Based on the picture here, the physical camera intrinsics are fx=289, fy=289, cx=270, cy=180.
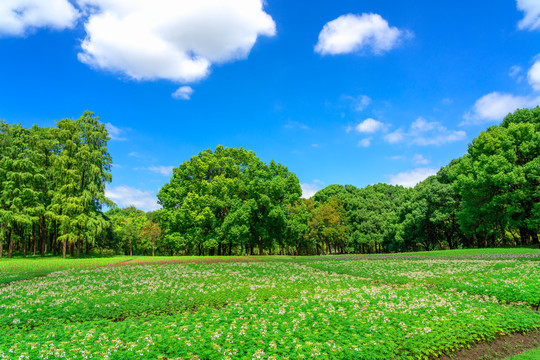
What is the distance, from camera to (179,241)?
49156mm

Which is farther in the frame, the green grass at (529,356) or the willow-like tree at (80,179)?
the willow-like tree at (80,179)

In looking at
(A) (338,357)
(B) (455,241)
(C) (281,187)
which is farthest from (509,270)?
(B) (455,241)

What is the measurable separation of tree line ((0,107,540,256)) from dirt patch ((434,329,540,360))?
119ft

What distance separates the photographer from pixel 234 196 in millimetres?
50031

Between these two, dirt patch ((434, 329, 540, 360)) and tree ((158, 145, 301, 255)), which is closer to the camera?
dirt patch ((434, 329, 540, 360))

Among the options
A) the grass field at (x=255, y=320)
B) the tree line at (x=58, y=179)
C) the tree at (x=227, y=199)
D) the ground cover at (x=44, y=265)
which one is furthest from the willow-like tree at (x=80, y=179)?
the grass field at (x=255, y=320)

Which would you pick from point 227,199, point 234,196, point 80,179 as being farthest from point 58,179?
point 234,196

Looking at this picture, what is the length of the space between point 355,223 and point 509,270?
51.7 metres

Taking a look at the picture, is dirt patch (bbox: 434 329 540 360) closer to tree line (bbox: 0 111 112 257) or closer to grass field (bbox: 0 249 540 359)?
grass field (bbox: 0 249 540 359)

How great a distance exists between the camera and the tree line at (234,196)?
1604 inches

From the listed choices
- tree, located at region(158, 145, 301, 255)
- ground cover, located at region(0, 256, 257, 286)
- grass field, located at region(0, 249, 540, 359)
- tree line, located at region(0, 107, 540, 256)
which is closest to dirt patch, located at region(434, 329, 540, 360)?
grass field, located at region(0, 249, 540, 359)

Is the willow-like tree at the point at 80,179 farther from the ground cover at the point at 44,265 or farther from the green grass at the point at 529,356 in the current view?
the green grass at the point at 529,356

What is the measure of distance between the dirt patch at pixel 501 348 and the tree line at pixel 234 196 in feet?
119

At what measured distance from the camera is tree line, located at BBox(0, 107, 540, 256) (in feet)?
134
